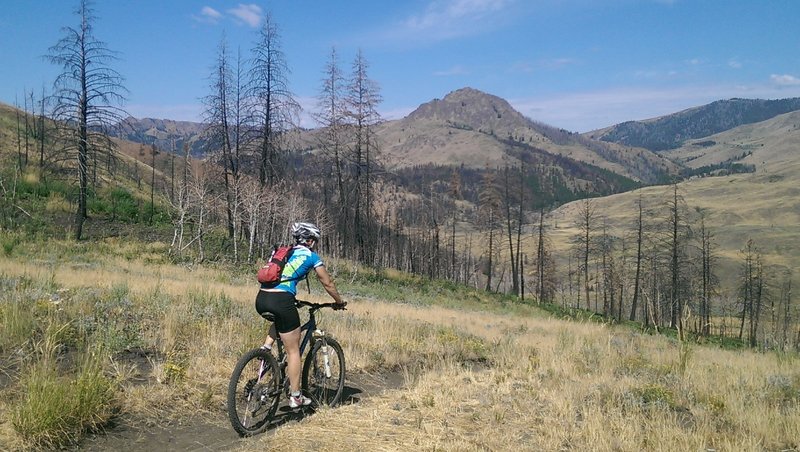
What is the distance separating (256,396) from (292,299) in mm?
1094

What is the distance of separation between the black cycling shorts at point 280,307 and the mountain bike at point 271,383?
0.34 ft

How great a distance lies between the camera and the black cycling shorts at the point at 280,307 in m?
5.52

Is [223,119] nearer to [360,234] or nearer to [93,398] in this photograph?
[360,234]

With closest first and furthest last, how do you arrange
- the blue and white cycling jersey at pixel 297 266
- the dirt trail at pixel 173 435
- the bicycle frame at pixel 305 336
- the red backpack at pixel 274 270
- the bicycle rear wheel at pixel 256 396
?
the dirt trail at pixel 173 435
the bicycle rear wheel at pixel 256 396
the red backpack at pixel 274 270
the blue and white cycling jersey at pixel 297 266
the bicycle frame at pixel 305 336

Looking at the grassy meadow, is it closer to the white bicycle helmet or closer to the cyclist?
the cyclist

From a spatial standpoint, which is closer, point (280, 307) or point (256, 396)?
point (256, 396)

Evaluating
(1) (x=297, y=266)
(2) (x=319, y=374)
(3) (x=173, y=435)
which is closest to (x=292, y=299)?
(1) (x=297, y=266)

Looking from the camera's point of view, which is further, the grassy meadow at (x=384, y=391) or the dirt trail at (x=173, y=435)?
the grassy meadow at (x=384, y=391)

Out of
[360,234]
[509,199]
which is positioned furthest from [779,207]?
[360,234]

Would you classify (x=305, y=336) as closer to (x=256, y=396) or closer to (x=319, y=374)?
(x=319, y=374)

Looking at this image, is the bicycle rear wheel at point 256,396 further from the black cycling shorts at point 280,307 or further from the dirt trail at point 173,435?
the black cycling shorts at point 280,307

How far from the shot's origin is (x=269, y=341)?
5.69 meters

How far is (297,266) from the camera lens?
5598 millimetres

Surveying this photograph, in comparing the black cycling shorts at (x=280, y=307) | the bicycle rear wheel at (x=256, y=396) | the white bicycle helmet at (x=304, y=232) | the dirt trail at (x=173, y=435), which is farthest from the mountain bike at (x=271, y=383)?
the white bicycle helmet at (x=304, y=232)
